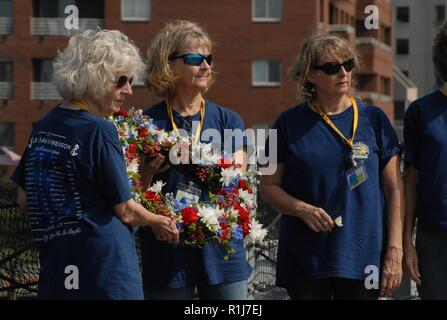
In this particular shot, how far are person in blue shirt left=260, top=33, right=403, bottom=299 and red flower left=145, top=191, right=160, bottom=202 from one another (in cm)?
64

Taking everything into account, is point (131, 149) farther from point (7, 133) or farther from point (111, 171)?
point (7, 133)

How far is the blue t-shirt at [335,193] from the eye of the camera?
16.6 ft

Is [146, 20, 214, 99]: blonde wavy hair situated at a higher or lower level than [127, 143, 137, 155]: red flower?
higher

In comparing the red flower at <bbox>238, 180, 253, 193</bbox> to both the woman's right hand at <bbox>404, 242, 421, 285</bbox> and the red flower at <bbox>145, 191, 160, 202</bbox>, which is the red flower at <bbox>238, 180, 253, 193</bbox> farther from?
the woman's right hand at <bbox>404, 242, 421, 285</bbox>

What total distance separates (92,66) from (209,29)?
4519 centimetres

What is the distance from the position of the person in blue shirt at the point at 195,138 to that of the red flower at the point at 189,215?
14cm

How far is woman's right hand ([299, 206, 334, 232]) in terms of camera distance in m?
4.99

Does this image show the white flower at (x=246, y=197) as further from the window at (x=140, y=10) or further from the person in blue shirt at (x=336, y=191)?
the window at (x=140, y=10)

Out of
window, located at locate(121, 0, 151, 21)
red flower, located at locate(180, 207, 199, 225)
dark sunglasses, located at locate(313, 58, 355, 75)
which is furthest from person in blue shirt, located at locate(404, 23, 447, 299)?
window, located at locate(121, 0, 151, 21)

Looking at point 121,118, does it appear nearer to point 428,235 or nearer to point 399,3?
point 428,235

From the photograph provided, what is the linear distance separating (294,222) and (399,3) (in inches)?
4111

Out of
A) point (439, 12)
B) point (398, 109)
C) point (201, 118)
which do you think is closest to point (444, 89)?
point (201, 118)

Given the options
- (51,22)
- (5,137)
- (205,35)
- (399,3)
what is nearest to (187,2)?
(51,22)
